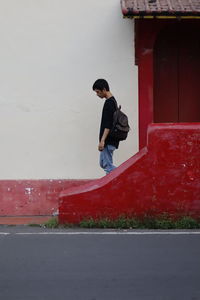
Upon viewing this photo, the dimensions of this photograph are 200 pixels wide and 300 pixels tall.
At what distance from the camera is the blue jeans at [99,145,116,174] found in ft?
31.9

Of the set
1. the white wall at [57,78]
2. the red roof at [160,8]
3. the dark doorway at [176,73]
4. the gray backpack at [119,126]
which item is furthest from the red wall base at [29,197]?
the red roof at [160,8]

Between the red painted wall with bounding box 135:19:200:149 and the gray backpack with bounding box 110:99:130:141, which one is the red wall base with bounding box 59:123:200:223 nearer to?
the gray backpack with bounding box 110:99:130:141

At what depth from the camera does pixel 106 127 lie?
9.49 m

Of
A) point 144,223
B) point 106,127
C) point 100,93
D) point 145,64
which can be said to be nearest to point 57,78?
point 100,93

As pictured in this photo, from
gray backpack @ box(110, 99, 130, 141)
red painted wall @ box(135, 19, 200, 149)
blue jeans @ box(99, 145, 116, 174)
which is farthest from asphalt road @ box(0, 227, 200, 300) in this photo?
red painted wall @ box(135, 19, 200, 149)

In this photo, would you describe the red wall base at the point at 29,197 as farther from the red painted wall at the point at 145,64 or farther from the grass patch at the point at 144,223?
the grass patch at the point at 144,223

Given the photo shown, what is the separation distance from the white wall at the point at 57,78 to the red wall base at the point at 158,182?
5.63 feet

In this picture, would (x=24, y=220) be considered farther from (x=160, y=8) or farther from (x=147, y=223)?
(x=160, y=8)

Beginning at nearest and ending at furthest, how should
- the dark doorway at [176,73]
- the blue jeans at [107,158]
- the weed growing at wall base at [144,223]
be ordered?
1. the weed growing at wall base at [144,223]
2. the blue jeans at [107,158]
3. the dark doorway at [176,73]

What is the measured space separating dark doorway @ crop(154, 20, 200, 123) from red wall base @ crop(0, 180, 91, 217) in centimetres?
199

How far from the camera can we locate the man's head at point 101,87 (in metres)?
9.58

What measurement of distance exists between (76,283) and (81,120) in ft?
14.9

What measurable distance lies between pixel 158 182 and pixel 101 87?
1567 millimetres

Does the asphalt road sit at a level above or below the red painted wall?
below
